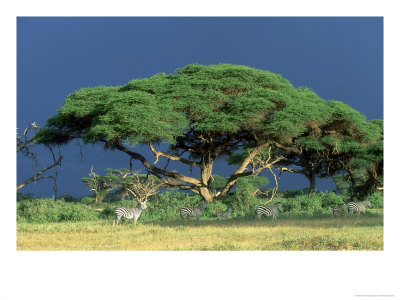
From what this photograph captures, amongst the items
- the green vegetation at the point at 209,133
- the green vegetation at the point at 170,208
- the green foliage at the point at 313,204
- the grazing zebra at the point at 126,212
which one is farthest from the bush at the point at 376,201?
the grazing zebra at the point at 126,212

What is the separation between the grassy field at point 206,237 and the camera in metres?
11.5

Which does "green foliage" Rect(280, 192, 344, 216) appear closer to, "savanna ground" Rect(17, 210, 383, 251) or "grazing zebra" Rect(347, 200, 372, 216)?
"grazing zebra" Rect(347, 200, 372, 216)

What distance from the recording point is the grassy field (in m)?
11.5

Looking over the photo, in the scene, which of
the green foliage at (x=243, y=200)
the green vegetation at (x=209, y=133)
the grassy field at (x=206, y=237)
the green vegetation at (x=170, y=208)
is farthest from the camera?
the green foliage at (x=243, y=200)

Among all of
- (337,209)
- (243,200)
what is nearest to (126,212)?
(243,200)

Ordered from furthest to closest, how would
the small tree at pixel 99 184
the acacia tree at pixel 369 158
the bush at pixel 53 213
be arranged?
the small tree at pixel 99 184 < the acacia tree at pixel 369 158 < the bush at pixel 53 213

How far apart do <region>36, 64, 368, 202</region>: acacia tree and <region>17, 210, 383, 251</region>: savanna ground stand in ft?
15.2

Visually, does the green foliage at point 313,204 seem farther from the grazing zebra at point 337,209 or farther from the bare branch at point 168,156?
the bare branch at point 168,156
